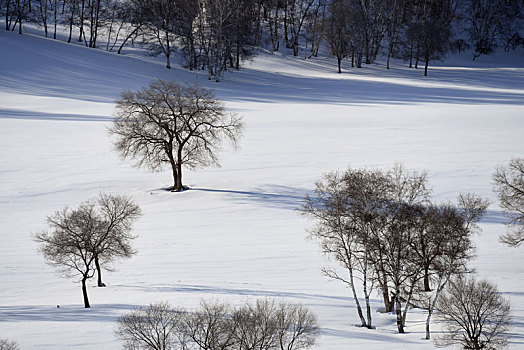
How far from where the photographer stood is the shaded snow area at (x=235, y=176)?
799 inches

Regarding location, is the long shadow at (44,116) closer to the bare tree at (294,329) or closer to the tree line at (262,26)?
the tree line at (262,26)

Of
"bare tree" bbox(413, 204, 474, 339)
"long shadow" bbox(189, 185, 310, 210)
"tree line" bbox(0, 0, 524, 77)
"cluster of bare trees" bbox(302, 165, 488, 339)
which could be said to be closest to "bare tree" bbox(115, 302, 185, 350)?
"cluster of bare trees" bbox(302, 165, 488, 339)

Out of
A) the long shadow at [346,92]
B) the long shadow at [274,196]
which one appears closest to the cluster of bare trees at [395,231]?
the long shadow at [274,196]

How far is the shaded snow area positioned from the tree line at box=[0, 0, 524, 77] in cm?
408

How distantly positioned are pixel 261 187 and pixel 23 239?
12521 mm

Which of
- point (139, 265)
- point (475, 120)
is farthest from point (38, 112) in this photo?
point (475, 120)

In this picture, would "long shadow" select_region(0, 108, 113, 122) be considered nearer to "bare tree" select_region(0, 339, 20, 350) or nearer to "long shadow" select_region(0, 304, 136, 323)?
"long shadow" select_region(0, 304, 136, 323)

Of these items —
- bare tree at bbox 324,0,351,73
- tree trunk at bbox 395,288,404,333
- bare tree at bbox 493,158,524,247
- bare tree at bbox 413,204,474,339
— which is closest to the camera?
bare tree at bbox 413,204,474,339

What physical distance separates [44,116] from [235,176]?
19.8 m

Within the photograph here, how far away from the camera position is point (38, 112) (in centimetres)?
4791

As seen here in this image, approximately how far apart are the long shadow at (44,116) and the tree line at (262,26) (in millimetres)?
20596

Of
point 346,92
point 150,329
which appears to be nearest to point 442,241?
point 150,329

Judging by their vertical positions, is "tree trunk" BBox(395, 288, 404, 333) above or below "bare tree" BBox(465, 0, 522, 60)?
below

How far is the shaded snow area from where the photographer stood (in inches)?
799
